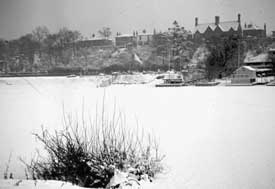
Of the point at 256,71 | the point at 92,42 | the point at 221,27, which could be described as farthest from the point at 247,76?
the point at 221,27

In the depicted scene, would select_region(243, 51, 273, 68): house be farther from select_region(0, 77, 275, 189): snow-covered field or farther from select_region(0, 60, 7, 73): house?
select_region(0, 60, 7, 73): house

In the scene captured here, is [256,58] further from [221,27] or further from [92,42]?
[221,27]

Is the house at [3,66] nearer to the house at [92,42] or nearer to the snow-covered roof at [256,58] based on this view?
the house at [92,42]

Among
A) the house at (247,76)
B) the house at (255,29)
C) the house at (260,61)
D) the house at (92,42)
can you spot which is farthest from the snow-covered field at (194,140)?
the house at (260,61)

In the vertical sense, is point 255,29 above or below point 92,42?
below

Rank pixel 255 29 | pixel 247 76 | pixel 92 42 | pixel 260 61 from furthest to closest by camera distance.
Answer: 1. pixel 260 61
2. pixel 92 42
3. pixel 247 76
4. pixel 255 29

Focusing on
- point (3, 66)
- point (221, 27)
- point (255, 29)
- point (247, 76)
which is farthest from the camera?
point (247, 76)

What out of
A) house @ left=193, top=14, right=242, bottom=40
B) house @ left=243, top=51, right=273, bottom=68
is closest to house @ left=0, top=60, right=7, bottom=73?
house @ left=193, top=14, right=242, bottom=40

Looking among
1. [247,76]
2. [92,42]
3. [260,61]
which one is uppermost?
[92,42]

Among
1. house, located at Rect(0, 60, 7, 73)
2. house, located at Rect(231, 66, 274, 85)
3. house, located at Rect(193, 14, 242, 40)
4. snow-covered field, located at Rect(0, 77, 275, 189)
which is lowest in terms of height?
snow-covered field, located at Rect(0, 77, 275, 189)

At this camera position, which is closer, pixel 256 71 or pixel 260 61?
pixel 256 71

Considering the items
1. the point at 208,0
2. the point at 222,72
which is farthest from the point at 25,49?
the point at 222,72

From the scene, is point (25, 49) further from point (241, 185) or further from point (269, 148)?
point (269, 148)

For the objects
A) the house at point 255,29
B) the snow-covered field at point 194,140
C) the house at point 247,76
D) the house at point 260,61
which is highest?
the house at point 255,29
